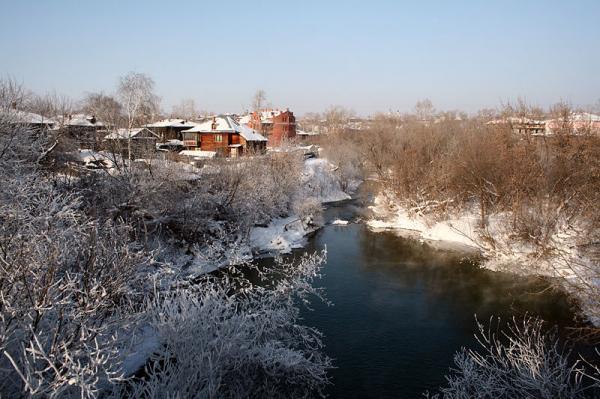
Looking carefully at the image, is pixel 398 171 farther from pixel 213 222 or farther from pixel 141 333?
pixel 141 333

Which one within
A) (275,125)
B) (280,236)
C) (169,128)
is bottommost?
(280,236)

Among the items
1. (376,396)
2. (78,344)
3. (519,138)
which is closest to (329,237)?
(519,138)

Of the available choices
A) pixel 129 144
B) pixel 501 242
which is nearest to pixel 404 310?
pixel 501 242

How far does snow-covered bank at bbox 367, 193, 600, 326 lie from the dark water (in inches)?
40.5

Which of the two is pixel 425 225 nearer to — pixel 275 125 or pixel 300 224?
pixel 300 224

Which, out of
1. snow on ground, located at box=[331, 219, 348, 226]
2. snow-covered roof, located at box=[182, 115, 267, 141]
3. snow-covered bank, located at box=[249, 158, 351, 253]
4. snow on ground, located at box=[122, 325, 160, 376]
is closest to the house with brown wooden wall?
snow-covered roof, located at box=[182, 115, 267, 141]

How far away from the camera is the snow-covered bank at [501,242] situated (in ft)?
49.0

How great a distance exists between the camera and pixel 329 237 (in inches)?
961

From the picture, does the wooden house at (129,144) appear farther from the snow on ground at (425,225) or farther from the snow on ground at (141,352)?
the snow on ground at (425,225)

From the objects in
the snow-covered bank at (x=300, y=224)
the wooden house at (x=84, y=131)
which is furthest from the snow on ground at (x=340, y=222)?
the wooden house at (x=84, y=131)

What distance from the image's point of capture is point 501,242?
20672 mm

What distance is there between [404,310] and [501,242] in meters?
9.15

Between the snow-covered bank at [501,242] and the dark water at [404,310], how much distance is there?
1.03m

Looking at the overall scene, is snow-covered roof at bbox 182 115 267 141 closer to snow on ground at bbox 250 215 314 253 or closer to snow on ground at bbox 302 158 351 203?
snow on ground at bbox 302 158 351 203
